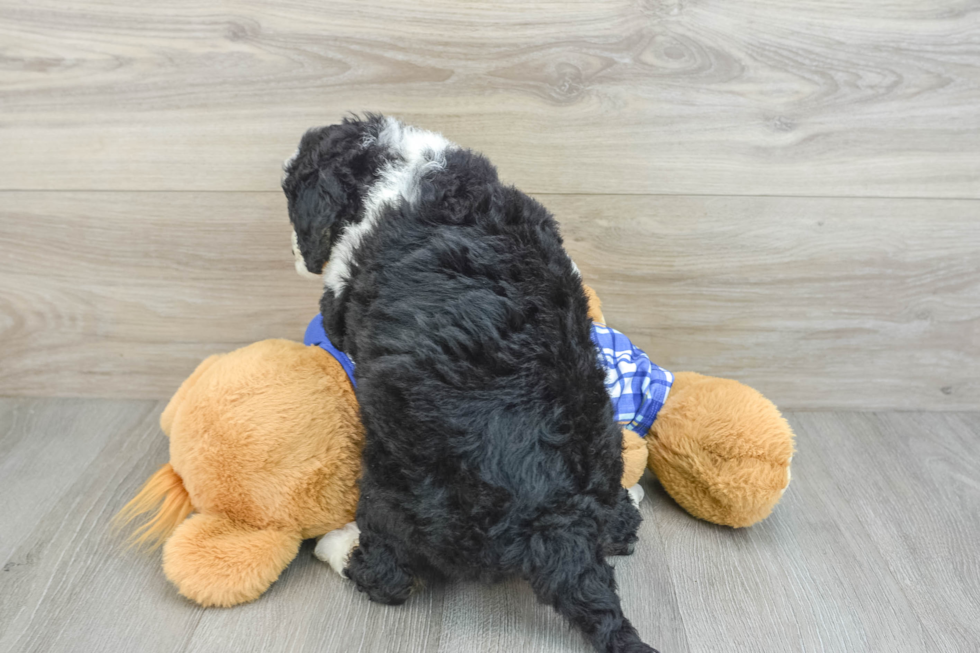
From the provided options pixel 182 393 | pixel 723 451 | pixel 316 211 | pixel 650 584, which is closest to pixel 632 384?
pixel 723 451

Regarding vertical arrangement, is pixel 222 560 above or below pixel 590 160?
below

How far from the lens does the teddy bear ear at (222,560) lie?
0.77 m

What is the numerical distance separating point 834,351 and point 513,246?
75 centimetres

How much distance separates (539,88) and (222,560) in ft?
2.51

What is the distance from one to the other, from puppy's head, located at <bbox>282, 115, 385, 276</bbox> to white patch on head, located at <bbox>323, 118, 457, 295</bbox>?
1 centimetres

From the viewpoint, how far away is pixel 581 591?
0.67m

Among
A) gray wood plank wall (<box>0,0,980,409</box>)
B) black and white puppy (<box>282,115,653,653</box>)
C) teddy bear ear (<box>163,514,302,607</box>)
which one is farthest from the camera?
gray wood plank wall (<box>0,0,980,409</box>)

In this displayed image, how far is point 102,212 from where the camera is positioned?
3.54ft

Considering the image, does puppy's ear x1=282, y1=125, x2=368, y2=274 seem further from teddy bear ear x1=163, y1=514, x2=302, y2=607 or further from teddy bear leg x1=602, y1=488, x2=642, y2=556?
teddy bear leg x1=602, y1=488, x2=642, y2=556

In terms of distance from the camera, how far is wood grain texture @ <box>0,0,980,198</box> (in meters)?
0.96

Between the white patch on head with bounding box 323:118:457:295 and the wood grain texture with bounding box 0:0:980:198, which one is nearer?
the white patch on head with bounding box 323:118:457:295

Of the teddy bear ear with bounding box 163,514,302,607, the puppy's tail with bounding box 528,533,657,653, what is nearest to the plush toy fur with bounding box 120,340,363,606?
the teddy bear ear with bounding box 163,514,302,607

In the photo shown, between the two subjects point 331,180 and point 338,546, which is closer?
point 331,180

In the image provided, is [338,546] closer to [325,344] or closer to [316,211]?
[325,344]
